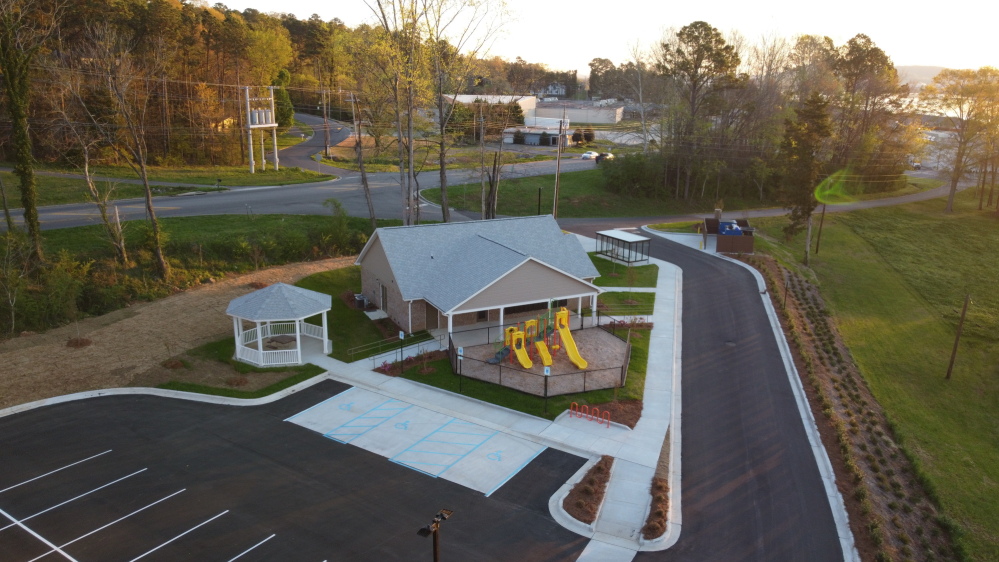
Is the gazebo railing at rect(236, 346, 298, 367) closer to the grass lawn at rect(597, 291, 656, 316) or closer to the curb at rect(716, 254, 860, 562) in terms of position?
the grass lawn at rect(597, 291, 656, 316)

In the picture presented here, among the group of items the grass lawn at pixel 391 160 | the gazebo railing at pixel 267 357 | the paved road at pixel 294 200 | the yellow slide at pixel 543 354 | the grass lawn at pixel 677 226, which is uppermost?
the grass lawn at pixel 391 160

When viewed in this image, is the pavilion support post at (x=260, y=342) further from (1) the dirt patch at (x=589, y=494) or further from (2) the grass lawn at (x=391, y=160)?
(2) the grass lawn at (x=391, y=160)

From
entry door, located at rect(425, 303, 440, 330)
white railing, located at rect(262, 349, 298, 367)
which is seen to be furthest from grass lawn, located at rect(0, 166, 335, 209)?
entry door, located at rect(425, 303, 440, 330)

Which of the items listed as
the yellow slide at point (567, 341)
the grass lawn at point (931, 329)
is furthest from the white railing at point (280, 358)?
the grass lawn at point (931, 329)

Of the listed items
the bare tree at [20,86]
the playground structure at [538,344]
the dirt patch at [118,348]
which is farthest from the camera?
the bare tree at [20,86]

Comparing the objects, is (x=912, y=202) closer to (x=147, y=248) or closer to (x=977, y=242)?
(x=977, y=242)

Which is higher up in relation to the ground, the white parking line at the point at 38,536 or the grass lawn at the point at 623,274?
the grass lawn at the point at 623,274

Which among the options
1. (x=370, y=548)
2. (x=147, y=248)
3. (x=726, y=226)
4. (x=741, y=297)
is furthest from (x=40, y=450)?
(x=726, y=226)
